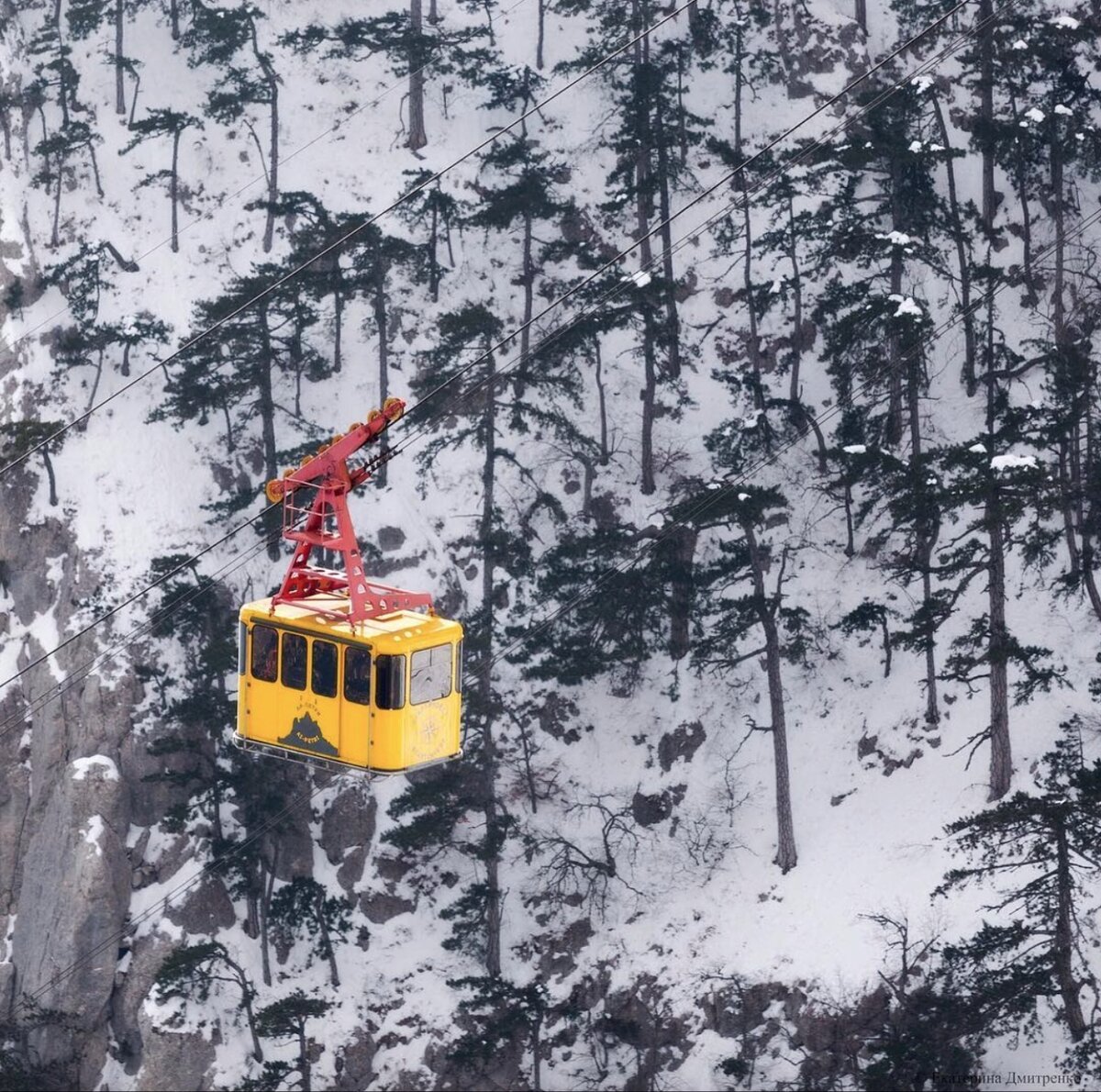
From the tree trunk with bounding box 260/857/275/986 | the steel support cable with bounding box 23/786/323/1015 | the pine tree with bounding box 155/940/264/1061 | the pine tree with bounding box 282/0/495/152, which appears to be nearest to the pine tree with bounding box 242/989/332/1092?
the pine tree with bounding box 155/940/264/1061

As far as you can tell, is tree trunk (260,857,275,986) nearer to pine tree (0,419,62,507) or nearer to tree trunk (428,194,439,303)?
pine tree (0,419,62,507)

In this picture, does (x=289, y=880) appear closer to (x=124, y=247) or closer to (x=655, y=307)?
(x=655, y=307)

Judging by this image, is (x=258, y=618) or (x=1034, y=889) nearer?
(x=258, y=618)

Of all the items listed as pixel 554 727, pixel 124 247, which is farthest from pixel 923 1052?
pixel 124 247

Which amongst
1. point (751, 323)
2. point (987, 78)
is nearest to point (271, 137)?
point (751, 323)

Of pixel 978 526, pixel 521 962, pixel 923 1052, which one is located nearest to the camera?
pixel 923 1052
